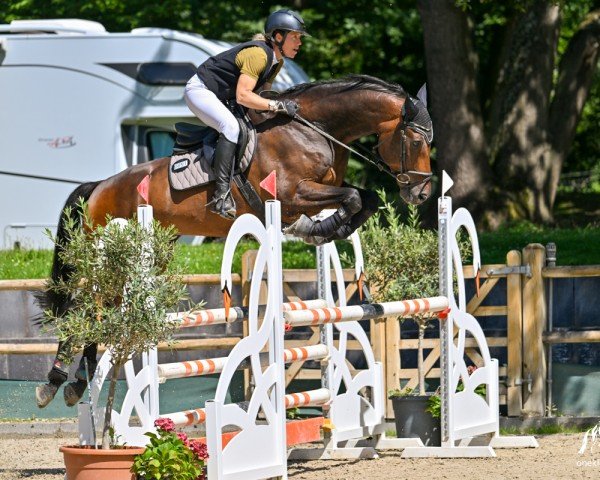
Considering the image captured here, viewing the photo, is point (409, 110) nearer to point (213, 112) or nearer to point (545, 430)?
point (213, 112)

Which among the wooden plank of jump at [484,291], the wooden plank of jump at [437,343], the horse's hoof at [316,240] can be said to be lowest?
the wooden plank of jump at [437,343]

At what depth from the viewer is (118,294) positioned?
17.4ft

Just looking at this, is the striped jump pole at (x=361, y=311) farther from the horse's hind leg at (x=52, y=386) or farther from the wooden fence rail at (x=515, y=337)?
the horse's hind leg at (x=52, y=386)

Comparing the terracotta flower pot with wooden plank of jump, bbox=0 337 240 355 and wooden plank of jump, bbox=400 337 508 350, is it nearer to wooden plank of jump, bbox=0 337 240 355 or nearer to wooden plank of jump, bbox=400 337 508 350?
wooden plank of jump, bbox=0 337 240 355

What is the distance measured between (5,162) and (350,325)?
23.3 ft

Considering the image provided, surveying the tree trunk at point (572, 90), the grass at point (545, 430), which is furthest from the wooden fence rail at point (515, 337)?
the tree trunk at point (572, 90)

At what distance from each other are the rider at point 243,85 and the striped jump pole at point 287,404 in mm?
1124

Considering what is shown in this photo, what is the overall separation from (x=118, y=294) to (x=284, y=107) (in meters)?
2.07

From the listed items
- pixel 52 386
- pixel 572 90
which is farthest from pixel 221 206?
pixel 572 90

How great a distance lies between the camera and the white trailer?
1327cm

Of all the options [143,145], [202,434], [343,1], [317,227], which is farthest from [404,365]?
[343,1]

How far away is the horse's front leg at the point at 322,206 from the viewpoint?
22.2 ft

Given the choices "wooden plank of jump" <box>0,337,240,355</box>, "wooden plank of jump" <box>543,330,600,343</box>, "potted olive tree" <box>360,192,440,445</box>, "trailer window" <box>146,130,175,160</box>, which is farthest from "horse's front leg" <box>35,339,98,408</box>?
"trailer window" <box>146,130,175,160</box>

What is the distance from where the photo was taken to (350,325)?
24.2 ft
